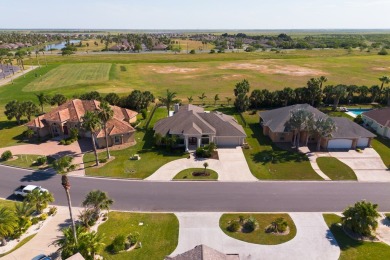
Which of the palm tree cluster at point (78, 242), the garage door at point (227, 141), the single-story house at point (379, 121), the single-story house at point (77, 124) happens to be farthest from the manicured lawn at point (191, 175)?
the single-story house at point (379, 121)

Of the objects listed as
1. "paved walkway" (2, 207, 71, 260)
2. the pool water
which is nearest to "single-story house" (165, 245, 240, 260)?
"paved walkway" (2, 207, 71, 260)

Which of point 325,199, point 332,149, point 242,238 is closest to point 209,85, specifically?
point 332,149

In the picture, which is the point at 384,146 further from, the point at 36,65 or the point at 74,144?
the point at 36,65

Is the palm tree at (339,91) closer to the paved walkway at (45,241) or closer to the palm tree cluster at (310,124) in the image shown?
the palm tree cluster at (310,124)

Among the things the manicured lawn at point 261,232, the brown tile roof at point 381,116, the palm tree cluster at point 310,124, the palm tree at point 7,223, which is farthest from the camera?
the brown tile roof at point 381,116

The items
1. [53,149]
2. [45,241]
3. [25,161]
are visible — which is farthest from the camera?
[53,149]

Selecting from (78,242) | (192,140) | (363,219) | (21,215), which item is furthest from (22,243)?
(363,219)

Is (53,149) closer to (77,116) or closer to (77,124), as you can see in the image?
(77,124)
